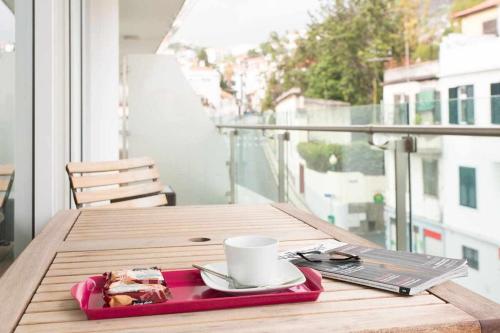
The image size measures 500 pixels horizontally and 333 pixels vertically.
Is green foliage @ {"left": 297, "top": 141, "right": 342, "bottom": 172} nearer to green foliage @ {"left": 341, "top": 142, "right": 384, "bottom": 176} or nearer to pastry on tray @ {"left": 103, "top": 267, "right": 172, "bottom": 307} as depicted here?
green foliage @ {"left": 341, "top": 142, "right": 384, "bottom": 176}

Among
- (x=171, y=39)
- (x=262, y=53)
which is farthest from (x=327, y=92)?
(x=171, y=39)

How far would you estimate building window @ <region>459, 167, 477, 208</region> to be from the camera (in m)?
2.37

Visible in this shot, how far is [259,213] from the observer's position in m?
1.50

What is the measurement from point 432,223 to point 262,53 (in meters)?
22.9

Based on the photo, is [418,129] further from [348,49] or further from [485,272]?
[348,49]

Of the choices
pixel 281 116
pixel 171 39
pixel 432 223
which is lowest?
pixel 432 223

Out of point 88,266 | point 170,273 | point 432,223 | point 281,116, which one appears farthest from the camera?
point 281,116

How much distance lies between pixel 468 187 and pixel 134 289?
2.18m

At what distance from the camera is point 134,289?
0.65m

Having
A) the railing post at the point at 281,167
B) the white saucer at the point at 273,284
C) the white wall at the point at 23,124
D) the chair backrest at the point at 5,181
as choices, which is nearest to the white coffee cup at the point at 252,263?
the white saucer at the point at 273,284

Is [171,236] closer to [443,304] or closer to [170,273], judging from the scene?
[170,273]

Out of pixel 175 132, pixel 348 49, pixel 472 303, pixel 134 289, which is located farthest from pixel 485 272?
pixel 348 49

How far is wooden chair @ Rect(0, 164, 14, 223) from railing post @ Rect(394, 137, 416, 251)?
1318 mm

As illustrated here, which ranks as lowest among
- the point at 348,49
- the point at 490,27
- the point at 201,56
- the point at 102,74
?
the point at 102,74
